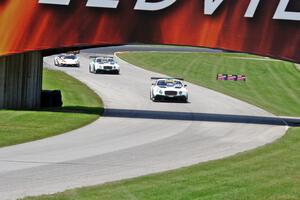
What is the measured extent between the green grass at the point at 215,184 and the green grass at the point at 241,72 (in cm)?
2003

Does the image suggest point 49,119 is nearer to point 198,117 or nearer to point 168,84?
point 198,117

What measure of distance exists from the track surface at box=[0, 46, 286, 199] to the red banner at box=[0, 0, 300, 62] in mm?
3206

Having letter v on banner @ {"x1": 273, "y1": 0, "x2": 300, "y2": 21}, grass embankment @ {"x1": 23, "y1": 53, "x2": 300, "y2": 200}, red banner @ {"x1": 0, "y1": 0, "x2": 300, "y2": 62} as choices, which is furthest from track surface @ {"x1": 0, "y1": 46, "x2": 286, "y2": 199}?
letter v on banner @ {"x1": 273, "y1": 0, "x2": 300, "y2": 21}

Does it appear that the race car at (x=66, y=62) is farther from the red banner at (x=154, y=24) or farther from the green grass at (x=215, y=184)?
the green grass at (x=215, y=184)

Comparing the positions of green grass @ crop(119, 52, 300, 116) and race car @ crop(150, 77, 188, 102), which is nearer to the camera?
race car @ crop(150, 77, 188, 102)

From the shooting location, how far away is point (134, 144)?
22047 mm

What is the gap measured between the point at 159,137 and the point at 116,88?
2382 cm

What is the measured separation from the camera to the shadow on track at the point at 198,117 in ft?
104

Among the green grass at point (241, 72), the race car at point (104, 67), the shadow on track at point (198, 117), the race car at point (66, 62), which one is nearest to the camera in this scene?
the shadow on track at point (198, 117)

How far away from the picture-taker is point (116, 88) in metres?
47.9

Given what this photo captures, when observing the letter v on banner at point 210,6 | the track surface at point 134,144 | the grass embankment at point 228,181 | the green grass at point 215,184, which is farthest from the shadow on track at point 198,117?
the green grass at point 215,184

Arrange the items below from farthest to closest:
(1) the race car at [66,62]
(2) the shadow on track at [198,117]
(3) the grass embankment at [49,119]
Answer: (1) the race car at [66,62], (2) the shadow on track at [198,117], (3) the grass embankment at [49,119]

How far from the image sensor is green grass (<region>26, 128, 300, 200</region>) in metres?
13.4

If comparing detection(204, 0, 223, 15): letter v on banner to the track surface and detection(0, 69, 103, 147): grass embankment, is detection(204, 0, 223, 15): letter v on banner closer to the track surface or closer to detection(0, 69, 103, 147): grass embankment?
the track surface
